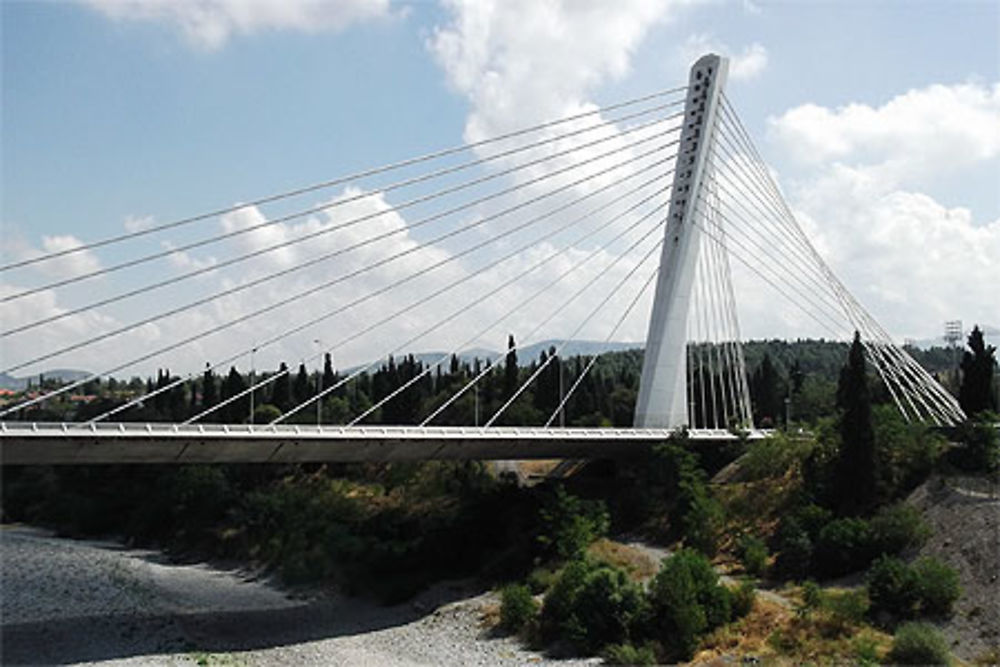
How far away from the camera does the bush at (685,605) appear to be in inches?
Result: 1208

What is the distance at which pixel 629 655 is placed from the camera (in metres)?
30.0

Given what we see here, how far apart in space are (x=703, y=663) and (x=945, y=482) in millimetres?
16708

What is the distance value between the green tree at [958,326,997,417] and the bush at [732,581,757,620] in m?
23.8

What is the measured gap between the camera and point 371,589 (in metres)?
45.0

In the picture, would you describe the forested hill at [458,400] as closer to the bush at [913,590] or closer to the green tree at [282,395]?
the green tree at [282,395]

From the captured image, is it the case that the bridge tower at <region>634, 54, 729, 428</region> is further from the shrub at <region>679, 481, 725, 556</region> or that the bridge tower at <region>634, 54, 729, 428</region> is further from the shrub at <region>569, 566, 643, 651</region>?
the shrub at <region>569, 566, 643, 651</region>

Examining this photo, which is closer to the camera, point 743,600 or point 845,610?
point 845,610

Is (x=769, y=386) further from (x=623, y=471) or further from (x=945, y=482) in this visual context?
(x=945, y=482)

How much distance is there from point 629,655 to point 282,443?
15.3 m

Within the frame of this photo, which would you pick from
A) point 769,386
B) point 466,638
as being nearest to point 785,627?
point 466,638

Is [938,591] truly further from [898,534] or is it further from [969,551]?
[898,534]

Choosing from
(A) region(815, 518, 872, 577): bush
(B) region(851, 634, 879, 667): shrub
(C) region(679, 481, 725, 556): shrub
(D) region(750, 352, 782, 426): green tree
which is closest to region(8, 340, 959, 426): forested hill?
(D) region(750, 352, 782, 426): green tree

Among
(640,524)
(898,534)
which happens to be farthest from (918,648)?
(640,524)

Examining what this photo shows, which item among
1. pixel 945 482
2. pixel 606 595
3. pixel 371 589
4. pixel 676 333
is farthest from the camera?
pixel 676 333
